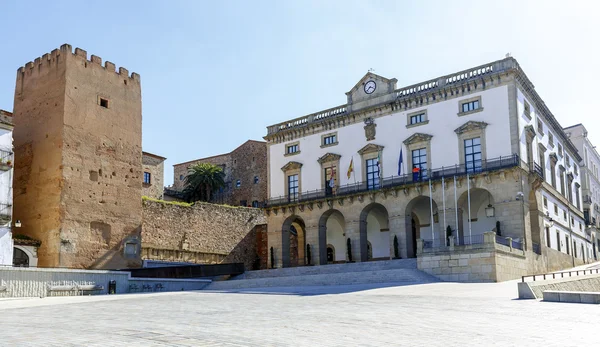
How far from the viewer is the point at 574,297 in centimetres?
1661

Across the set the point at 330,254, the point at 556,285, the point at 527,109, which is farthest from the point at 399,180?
the point at 556,285

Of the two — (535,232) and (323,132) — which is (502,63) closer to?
(535,232)

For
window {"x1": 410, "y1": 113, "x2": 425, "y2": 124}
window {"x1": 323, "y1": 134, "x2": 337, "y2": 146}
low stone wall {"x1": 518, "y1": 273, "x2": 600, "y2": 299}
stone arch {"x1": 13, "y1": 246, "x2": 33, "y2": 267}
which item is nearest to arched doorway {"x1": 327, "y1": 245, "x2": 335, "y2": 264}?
window {"x1": 323, "y1": 134, "x2": 337, "y2": 146}

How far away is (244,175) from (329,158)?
2238cm

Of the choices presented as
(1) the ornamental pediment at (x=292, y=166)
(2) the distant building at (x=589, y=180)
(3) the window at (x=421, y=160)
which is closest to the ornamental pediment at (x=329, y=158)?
(1) the ornamental pediment at (x=292, y=166)

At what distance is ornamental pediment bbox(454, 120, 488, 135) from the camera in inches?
1364

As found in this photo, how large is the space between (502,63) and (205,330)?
91.9 ft

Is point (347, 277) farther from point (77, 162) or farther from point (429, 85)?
point (77, 162)

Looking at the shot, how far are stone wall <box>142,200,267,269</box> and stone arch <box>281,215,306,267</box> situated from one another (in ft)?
7.88

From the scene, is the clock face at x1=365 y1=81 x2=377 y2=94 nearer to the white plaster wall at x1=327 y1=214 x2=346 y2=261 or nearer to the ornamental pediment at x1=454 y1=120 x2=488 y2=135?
the ornamental pediment at x1=454 y1=120 x2=488 y2=135

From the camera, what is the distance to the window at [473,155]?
34.7m

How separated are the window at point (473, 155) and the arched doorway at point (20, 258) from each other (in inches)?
936

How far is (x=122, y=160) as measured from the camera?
37156mm

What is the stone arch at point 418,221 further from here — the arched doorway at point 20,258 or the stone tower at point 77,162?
the arched doorway at point 20,258
